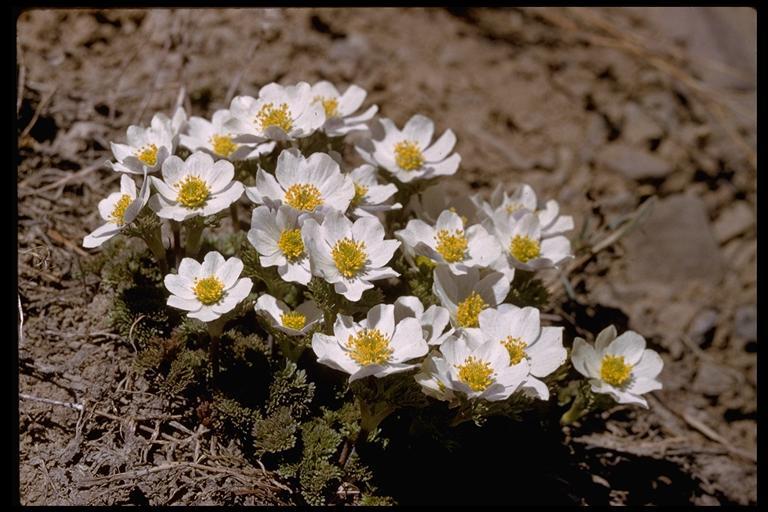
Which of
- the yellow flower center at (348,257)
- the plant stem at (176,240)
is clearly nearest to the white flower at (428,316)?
the yellow flower center at (348,257)

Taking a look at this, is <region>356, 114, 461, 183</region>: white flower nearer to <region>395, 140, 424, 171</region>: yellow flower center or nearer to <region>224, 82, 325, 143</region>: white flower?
<region>395, 140, 424, 171</region>: yellow flower center

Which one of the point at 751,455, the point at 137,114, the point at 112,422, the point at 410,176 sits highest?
the point at 410,176

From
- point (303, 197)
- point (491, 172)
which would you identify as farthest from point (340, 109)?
point (491, 172)

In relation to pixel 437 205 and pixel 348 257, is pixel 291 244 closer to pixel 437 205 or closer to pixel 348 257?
pixel 348 257

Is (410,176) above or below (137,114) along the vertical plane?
above
